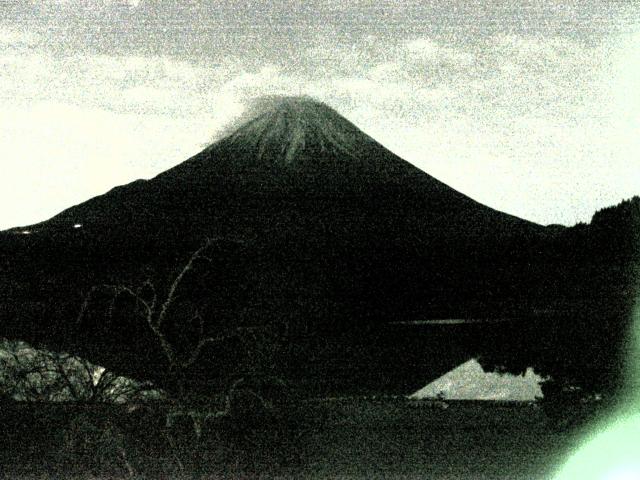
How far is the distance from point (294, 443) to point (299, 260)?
28.9 metres

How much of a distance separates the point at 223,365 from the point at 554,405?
7.29 m

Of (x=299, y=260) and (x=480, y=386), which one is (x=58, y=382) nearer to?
(x=480, y=386)

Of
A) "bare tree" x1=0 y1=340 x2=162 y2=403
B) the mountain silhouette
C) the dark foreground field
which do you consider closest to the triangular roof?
the mountain silhouette

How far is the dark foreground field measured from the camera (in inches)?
374

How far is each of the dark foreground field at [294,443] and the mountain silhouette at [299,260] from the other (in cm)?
137

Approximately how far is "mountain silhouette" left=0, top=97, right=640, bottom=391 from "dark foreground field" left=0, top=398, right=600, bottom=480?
137 centimetres

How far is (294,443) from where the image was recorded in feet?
37.9

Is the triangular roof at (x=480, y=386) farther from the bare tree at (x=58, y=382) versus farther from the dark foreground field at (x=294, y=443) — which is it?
the bare tree at (x=58, y=382)

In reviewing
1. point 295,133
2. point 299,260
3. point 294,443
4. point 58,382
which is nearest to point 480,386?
point 299,260

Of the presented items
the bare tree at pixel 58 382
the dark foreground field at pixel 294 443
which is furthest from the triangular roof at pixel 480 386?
the bare tree at pixel 58 382

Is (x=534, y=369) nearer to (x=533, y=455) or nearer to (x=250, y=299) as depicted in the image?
(x=533, y=455)

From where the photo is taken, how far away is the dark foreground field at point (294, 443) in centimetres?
949

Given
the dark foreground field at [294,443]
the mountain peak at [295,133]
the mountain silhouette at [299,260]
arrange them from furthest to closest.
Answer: the mountain peak at [295,133] → the mountain silhouette at [299,260] → the dark foreground field at [294,443]

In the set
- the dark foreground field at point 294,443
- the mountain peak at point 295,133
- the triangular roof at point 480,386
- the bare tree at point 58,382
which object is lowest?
the triangular roof at point 480,386
